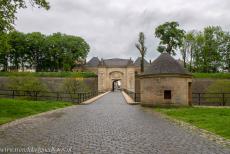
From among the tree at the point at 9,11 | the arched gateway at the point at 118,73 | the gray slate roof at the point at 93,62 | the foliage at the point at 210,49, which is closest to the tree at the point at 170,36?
the foliage at the point at 210,49

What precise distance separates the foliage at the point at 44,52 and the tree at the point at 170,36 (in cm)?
2289

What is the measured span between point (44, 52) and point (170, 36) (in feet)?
97.9

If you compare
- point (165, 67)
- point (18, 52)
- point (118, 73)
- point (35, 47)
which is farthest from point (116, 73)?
point (165, 67)

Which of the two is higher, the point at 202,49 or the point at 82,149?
the point at 202,49

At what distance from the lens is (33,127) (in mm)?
11383

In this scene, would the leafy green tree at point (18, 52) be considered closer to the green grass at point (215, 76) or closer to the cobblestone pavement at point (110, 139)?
the green grass at point (215, 76)

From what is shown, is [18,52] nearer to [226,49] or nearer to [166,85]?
[226,49]

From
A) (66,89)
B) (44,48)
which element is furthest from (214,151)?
(44,48)

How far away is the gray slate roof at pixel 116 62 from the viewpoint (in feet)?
277

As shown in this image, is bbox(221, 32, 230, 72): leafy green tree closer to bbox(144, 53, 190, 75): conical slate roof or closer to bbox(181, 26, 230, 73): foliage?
bbox(181, 26, 230, 73): foliage

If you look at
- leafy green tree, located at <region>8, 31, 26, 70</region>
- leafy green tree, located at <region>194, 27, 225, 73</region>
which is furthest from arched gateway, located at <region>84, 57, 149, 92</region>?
leafy green tree, located at <region>194, 27, 225, 73</region>

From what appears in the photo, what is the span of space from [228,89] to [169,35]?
26801 mm

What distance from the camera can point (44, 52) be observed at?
77.3 m

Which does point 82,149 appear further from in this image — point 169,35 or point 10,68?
point 10,68
